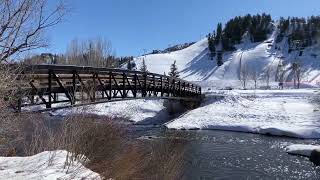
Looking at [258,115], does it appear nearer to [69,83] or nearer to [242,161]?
[242,161]

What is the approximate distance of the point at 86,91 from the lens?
23.7 meters

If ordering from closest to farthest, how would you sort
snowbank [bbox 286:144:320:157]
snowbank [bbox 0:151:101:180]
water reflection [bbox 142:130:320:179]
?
snowbank [bbox 0:151:101:180] → water reflection [bbox 142:130:320:179] → snowbank [bbox 286:144:320:157]

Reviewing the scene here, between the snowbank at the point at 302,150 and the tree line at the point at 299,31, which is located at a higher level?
the tree line at the point at 299,31

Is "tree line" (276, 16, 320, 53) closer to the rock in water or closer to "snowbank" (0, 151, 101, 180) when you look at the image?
the rock in water

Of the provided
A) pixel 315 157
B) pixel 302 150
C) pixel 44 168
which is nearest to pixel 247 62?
pixel 302 150

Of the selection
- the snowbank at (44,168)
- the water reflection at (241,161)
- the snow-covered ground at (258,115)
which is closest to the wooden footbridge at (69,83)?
the snowbank at (44,168)

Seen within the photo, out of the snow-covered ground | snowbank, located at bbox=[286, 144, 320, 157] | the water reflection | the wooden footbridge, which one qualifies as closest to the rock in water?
the water reflection

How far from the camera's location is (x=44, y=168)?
945 centimetres

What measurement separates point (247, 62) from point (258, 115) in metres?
115

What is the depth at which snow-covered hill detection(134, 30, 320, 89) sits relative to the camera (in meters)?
152

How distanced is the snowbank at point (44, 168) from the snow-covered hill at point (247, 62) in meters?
133

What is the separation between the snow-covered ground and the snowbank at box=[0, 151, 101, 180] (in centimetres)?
3402

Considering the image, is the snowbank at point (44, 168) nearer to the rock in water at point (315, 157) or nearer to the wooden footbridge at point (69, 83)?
the wooden footbridge at point (69, 83)

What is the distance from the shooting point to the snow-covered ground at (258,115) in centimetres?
4394
